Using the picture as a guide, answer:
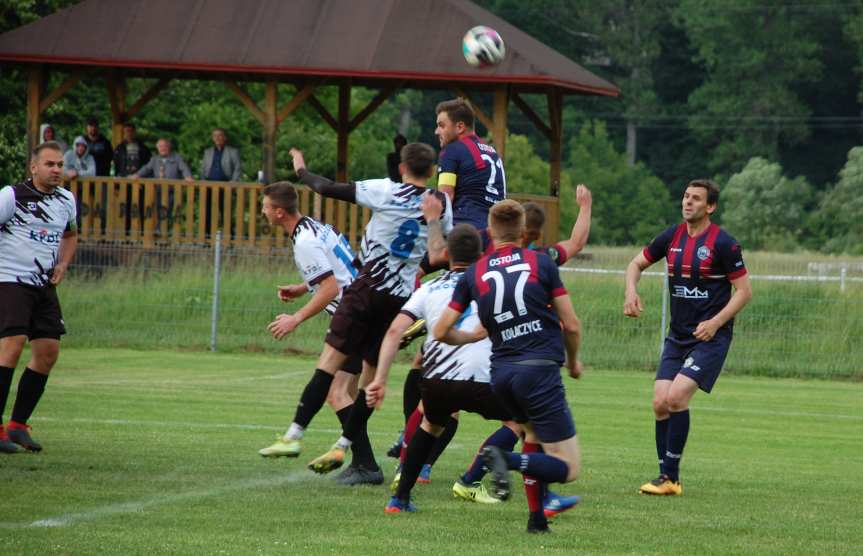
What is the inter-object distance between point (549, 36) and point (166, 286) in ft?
186

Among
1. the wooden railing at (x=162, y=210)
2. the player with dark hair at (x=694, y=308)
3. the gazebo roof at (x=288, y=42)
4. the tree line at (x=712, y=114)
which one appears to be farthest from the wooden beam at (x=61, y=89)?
the tree line at (x=712, y=114)

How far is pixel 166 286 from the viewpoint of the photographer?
23.4 meters

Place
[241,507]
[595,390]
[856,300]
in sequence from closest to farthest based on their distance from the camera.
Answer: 1. [241,507]
2. [595,390]
3. [856,300]

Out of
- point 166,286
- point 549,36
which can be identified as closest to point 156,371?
point 166,286

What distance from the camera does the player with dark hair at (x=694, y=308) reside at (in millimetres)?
10555

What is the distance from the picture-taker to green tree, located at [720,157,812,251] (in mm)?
62094

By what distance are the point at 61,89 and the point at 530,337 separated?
19.8m

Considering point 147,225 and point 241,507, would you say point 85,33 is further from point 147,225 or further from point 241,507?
point 241,507

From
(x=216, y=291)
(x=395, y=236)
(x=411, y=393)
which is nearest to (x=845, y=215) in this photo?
(x=216, y=291)

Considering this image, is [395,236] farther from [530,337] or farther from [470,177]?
[530,337]

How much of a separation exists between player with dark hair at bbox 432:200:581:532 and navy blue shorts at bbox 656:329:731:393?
2409 mm

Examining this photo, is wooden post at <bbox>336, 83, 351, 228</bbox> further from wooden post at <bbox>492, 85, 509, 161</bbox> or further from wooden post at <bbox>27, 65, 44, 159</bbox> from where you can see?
wooden post at <bbox>27, 65, 44, 159</bbox>

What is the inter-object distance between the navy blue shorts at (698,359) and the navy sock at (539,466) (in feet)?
8.39

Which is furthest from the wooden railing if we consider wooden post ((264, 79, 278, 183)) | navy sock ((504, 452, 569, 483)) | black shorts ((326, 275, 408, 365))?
navy sock ((504, 452, 569, 483))
